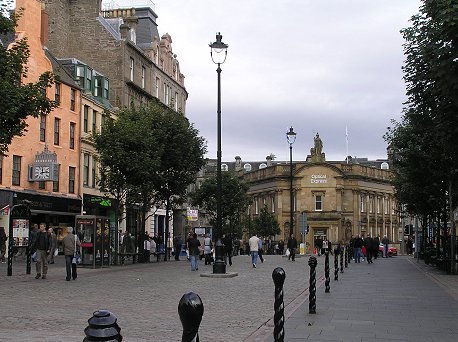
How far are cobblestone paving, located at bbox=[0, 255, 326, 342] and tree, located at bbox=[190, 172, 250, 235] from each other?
3863cm

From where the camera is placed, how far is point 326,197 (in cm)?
9325

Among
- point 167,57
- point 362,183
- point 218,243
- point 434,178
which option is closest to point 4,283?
point 218,243

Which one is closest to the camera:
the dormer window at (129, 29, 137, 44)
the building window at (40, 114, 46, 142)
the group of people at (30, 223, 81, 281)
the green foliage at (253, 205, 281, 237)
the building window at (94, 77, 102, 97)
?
the group of people at (30, 223, 81, 281)

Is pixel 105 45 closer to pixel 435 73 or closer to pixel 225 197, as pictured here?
pixel 225 197

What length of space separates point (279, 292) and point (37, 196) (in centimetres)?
3361

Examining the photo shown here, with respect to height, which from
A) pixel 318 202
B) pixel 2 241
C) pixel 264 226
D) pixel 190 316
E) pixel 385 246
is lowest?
pixel 385 246

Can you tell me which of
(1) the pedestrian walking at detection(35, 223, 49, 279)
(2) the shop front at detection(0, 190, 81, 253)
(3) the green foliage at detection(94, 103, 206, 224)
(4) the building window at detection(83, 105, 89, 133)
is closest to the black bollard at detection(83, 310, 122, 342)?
(1) the pedestrian walking at detection(35, 223, 49, 279)

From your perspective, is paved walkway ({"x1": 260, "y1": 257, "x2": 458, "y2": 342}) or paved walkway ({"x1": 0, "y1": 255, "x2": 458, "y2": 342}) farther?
paved walkway ({"x1": 0, "y1": 255, "x2": 458, "y2": 342})

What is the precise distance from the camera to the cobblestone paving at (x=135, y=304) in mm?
10672

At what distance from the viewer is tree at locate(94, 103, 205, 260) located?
33.0 metres

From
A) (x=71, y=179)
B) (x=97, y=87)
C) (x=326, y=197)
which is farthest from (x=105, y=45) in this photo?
(x=326, y=197)

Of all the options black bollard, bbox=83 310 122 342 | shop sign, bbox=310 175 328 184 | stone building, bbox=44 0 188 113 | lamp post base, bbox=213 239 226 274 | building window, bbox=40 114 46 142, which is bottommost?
lamp post base, bbox=213 239 226 274

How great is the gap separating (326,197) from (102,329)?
90.7 metres

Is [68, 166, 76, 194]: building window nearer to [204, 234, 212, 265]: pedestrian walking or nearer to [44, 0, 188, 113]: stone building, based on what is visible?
[44, 0, 188, 113]: stone building
